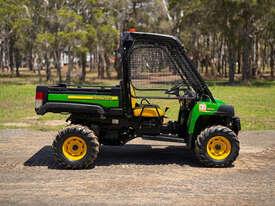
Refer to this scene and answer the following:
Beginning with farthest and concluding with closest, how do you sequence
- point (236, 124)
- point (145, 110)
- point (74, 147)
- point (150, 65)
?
point (236, 124)
point (145, 110)
point (74, 147)
point (150, 65)

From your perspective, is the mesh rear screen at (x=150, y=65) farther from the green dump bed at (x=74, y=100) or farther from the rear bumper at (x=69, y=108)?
the rear bumper at (x=69, y=108)

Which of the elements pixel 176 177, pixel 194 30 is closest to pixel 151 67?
pixel 176 177

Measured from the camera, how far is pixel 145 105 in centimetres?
942

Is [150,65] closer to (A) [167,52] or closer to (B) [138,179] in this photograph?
(A) [167,52]

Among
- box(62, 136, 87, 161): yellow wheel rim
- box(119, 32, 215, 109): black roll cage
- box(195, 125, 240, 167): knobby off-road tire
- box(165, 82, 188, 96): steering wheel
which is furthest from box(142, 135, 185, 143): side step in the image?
box(62, 136, 87, 161): yellow wheel rim

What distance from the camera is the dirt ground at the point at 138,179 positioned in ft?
23.4

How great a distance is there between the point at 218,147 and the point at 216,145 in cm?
6

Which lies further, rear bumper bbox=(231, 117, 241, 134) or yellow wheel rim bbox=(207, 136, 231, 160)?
rear bumper bbox=(231, 117, 241, 134)

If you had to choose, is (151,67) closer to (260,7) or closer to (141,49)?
(141,49)

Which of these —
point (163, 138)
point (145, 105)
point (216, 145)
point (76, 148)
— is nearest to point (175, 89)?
point (145, 105)

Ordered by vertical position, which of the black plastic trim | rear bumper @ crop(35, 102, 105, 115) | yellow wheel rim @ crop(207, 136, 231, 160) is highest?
rear bumper @ crop(35, 102, 105, 115)

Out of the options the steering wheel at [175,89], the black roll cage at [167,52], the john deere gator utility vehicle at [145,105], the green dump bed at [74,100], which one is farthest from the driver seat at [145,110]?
the steering wheel at [175,89]

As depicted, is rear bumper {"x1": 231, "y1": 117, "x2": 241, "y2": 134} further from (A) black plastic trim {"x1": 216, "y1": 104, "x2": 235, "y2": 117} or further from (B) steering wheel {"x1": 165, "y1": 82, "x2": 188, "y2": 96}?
(B) steering wheel {"x1": 165, "y1": 82, "x2": 188, "y2": 96}

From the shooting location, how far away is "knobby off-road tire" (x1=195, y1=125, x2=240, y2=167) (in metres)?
9.15
